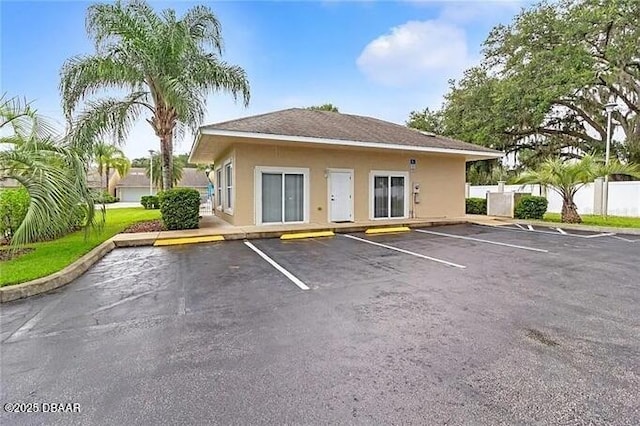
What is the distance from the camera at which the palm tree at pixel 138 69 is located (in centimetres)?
1198

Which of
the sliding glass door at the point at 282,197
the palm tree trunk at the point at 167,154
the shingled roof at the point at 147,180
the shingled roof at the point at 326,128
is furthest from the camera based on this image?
the shingled roof at the point at 147,180

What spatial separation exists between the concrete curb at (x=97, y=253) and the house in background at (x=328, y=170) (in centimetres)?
172

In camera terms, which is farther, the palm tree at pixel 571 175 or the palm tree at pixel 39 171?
the palm tree at pixel 571 175

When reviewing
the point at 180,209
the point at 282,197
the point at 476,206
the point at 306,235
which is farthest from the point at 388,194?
the point at 180,209

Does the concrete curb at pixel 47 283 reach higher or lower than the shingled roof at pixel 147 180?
lower

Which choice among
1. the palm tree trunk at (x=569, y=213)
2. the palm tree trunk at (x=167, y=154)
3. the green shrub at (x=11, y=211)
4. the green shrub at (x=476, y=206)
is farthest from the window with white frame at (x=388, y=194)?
the green shrub at (x=11, y=211)

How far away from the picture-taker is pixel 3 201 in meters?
9.30

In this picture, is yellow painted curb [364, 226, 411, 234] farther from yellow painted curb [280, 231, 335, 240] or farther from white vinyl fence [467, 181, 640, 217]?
white vinyl fence [467, 181, 640, 217]

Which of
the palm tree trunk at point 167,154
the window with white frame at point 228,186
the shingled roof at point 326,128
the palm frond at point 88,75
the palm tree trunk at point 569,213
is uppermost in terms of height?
the palm frond at point 88,75

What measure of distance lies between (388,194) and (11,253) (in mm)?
12101

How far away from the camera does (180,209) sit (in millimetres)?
11391

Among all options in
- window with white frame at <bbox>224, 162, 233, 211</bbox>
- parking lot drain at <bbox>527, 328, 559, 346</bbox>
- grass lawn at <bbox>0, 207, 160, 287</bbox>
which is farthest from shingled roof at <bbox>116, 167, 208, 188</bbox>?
parking lot drain at <bbox>527, 328, 559, 346</bbox>

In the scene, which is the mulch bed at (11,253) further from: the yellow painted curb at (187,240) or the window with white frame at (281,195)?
the window with white frame at (281,195)

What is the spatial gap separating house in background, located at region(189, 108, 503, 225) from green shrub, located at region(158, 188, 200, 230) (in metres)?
1.32
